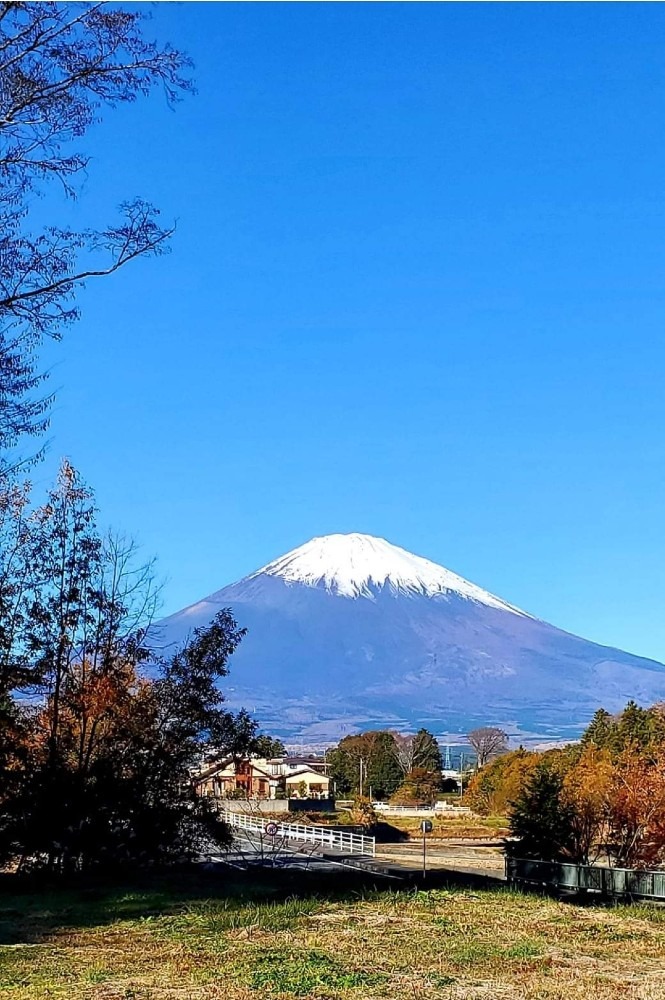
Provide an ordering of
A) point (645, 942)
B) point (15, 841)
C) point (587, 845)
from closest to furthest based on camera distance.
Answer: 1. point (645, 942)
2. point (15, 841)
3. point (587, 845)

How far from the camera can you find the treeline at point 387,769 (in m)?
78.9

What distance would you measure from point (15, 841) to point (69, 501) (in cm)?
506

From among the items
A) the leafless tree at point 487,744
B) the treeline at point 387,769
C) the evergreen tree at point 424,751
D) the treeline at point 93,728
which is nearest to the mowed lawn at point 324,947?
the treeline at point 93,728

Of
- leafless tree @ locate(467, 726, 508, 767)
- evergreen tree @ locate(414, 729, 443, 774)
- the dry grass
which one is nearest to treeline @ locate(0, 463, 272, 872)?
the dry grass

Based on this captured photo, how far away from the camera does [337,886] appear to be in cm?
1368

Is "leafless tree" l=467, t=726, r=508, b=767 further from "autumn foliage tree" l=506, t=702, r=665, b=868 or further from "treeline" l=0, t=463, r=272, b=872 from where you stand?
"treeline" l=0, t=463, r=272, b=872

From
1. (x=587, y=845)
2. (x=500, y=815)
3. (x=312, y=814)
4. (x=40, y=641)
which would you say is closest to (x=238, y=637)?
(x=40, y=641)

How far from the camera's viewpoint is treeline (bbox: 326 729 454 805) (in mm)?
78913

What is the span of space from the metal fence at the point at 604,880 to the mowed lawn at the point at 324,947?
240 inches

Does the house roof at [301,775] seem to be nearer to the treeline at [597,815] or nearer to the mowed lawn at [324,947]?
the treeline at [597,815]

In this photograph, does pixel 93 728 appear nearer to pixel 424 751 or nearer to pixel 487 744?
pixel 424 751

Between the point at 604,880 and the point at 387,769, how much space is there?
6601 cm

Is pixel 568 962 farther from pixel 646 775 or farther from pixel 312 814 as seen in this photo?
pixel 312 814

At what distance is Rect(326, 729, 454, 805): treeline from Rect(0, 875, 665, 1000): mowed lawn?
221ft
